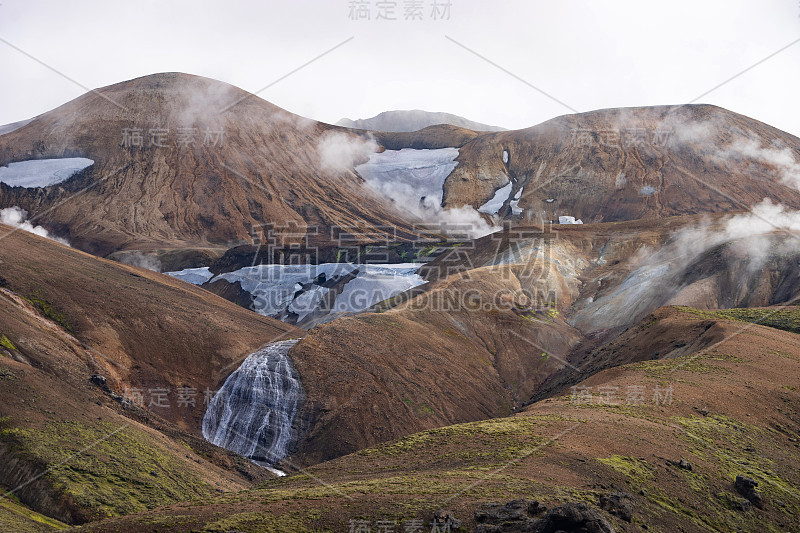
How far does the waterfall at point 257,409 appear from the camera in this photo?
47781mm

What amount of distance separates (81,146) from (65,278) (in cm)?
8692

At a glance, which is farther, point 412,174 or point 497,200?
point 412,174

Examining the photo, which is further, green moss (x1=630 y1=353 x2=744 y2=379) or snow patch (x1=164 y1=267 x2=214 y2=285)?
snow patch (x1=164 y1=267 x2=214 y2=285)

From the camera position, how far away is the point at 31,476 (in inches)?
1234

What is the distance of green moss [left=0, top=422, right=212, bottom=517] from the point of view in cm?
3159

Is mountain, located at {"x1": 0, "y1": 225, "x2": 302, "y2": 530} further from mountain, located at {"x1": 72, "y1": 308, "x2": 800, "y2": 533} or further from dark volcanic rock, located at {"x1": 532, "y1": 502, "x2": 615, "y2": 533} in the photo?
dark volcanic rock, located at {"x1": 532, "y1": 502, "x2": 615, "y2": 533}

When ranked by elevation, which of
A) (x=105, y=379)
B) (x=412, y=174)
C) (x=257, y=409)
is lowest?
(x=257, y=409)

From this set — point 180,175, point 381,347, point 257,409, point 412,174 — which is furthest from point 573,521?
point 412,174

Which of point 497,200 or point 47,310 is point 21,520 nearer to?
point 47,310

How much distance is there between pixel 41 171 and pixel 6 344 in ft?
320

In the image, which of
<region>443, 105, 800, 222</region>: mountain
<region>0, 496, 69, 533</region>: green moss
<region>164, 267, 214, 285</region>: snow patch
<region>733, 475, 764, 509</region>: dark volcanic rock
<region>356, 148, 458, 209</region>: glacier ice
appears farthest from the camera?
<region>356, 148, 458, 209</region>: glacier ice

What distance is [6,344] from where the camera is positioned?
40.4m

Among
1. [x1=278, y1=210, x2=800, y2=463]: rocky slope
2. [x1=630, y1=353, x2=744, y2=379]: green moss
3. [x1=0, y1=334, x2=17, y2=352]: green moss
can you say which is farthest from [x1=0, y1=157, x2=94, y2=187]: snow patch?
[x1=630, y1=353, x2=744, y2=379]: green moss

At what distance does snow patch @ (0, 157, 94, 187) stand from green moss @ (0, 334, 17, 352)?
93.6 meters
